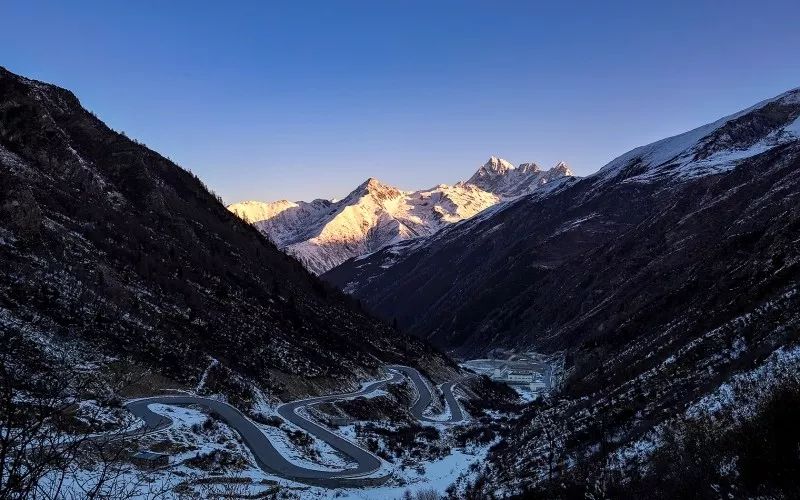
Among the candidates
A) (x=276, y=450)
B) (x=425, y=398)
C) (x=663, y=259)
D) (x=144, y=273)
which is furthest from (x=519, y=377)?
(x=276, y=450)

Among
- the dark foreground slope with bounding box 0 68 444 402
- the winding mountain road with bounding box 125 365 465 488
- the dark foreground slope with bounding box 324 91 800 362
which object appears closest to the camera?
the winding mountain road with bounding box 125 365 465 488

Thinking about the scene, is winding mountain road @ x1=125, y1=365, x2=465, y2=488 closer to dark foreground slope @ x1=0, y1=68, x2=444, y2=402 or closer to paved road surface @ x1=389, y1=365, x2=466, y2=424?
dark foreground slope @ x1=0, y1=68, x2=444, y2=402

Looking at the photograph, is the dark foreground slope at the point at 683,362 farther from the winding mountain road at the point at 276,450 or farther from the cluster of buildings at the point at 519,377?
the winding mountain road at the point at 276,450

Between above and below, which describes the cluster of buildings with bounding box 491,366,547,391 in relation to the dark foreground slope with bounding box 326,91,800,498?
below

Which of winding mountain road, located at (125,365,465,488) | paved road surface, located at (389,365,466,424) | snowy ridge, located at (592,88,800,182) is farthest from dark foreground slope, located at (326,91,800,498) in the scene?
snowy ridge, located at (592,88,800,182)

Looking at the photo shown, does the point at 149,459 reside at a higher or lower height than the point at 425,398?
higher

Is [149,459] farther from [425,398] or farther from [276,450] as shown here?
[425,398]

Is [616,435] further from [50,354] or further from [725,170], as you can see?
[725,170]

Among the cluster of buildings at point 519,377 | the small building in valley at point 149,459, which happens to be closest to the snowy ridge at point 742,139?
the cluster of buildings at point 519,377

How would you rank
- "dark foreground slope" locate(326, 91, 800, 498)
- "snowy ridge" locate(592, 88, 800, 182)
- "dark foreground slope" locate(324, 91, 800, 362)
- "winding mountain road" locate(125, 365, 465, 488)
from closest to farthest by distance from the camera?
"dark foreground slope" locate(326, 91, 800, 498) → "winding mountain road" locate(125, 365, 465, 488) → "dark foreground slope" locate(324, 91, 800, 362) → "snowy ridge" locate(592, 88, 800, 182)

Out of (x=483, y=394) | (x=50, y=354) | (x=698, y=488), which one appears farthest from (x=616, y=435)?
(x=483, y=394)
